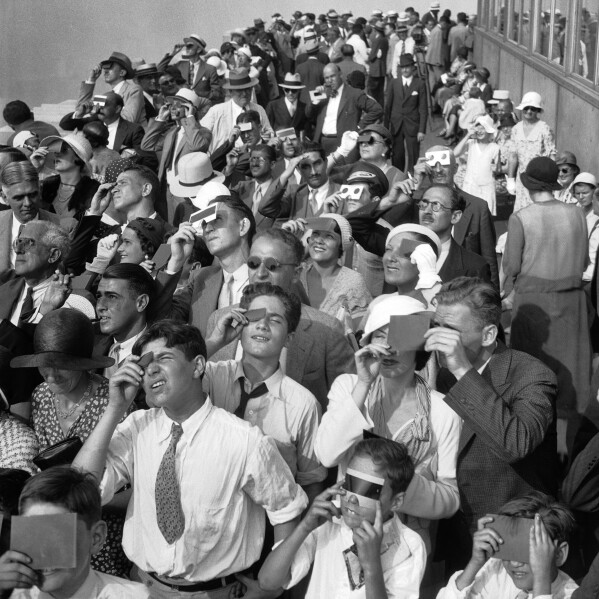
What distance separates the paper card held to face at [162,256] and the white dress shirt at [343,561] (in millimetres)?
2495

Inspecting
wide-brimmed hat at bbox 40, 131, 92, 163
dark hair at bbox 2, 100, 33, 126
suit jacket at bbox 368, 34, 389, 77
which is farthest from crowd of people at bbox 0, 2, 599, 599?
suit jacket at bbox 368, 34, 389, 77

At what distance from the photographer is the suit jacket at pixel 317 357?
5.39 m

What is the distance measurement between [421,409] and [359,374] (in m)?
0.34

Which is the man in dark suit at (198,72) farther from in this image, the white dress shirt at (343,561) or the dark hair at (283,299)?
the white dress shirt at (343,561)

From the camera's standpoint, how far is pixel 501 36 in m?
25.3

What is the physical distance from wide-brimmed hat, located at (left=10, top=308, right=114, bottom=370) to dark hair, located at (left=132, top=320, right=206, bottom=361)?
0.47 m

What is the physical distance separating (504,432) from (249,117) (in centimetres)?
765

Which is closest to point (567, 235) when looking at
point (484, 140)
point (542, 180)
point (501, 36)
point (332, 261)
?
point (542, 180)

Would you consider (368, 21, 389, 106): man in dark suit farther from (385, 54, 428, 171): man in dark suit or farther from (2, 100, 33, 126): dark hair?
(2, 100, 33, 126): dark hair

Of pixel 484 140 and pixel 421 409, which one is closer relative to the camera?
pixel 421 409

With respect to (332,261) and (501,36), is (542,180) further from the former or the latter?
(501,36)

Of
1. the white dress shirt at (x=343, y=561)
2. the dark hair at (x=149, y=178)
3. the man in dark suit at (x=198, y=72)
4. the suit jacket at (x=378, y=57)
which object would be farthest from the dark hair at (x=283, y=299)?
the suit jacket at (x=378, y=57)

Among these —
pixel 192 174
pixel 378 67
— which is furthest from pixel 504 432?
pixel 378 67

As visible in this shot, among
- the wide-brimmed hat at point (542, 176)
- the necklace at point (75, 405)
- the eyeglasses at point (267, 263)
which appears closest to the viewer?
the necklace at point (75, 405)
